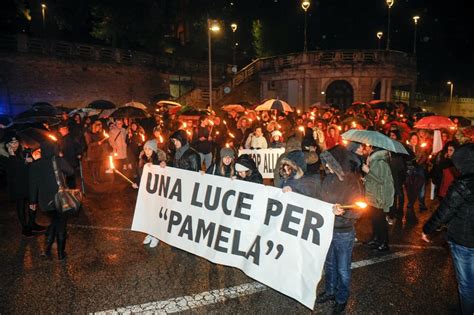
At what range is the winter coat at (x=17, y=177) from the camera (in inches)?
245

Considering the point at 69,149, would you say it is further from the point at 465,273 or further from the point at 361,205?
the point at 465,273

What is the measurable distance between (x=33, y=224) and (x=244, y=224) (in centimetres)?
442

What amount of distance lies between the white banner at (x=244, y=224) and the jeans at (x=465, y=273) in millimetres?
1289

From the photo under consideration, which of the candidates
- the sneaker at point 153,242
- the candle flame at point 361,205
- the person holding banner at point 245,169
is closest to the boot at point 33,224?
the sneaker at point 153,242

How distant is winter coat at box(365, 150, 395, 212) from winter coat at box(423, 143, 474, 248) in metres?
1.81

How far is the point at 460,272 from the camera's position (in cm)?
352

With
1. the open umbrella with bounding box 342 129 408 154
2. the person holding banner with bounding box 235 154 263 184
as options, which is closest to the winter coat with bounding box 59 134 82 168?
the person holding banner with bounding box 235 154 263 184

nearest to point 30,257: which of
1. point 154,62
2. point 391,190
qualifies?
point 391,190

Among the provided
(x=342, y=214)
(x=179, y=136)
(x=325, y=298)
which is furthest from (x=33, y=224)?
(x=342, y=214)

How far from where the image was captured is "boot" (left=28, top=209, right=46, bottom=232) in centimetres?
629

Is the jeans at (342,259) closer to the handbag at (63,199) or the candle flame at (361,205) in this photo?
the candle flame at (361,205)

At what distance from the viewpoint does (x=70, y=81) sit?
2623cm

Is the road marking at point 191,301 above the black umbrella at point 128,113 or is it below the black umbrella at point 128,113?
below

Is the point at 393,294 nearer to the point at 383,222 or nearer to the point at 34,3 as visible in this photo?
the point at 383,222
